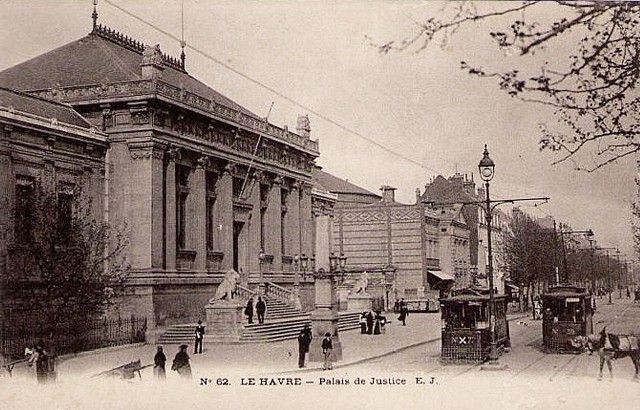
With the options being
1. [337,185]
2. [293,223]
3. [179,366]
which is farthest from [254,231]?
[337,185]

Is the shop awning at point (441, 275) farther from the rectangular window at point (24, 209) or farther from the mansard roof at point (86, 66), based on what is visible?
the rectangular window at point (24, 209)

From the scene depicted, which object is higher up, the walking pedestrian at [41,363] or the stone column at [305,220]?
the stone column at [305,220]

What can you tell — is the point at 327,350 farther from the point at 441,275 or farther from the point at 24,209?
the point at 441,275

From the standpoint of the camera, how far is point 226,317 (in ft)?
92.7

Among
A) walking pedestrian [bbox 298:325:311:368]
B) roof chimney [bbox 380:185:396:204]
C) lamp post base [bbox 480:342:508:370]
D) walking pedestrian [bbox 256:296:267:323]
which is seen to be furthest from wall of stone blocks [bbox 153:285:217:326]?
roof chimney [bbox 380:185:396:204]

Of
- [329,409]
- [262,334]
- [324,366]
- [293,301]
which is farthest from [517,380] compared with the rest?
[293,301]

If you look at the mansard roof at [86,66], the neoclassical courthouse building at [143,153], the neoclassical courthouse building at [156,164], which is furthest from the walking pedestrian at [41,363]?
the mansard roof at [86,66]

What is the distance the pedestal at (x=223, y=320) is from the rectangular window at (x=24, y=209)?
24.3ft

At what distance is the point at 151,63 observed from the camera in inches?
1159

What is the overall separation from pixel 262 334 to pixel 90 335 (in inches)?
240

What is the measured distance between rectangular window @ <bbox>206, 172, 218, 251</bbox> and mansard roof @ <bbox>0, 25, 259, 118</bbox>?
4162mm

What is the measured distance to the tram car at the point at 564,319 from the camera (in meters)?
24.9

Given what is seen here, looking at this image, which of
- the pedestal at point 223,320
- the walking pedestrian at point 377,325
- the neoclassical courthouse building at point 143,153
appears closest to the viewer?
the neoclassical courthouse building at point 143,153

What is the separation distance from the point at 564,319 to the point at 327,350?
31.1ft
